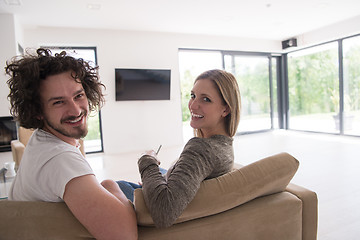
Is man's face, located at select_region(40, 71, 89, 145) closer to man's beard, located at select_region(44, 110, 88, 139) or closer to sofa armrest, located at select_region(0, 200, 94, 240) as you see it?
man's beard, located at select_region(44, 110, 88, 139)

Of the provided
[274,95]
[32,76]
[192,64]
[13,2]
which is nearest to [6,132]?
[13,2]

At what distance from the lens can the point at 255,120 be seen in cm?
759

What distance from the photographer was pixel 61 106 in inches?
39.4

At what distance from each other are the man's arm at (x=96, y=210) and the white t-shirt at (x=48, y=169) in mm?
35

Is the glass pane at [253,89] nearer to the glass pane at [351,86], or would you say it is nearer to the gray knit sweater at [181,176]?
the glass pane at [351,86]

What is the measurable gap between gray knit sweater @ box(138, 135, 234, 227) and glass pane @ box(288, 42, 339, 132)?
6.79 metres

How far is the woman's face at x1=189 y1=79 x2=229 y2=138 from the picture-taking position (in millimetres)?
1296

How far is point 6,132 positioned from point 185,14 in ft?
13.3

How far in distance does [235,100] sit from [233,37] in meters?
6.06

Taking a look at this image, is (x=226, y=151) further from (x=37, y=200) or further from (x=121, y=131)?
(x=121, y=131)

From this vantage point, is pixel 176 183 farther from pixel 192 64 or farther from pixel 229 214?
pixel 192 64

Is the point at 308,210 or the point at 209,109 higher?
the point at 209,109

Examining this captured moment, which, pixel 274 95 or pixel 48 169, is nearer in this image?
pixel 48 169

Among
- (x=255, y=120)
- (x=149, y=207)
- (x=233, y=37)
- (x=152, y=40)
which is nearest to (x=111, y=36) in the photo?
(x=152, y=40)
